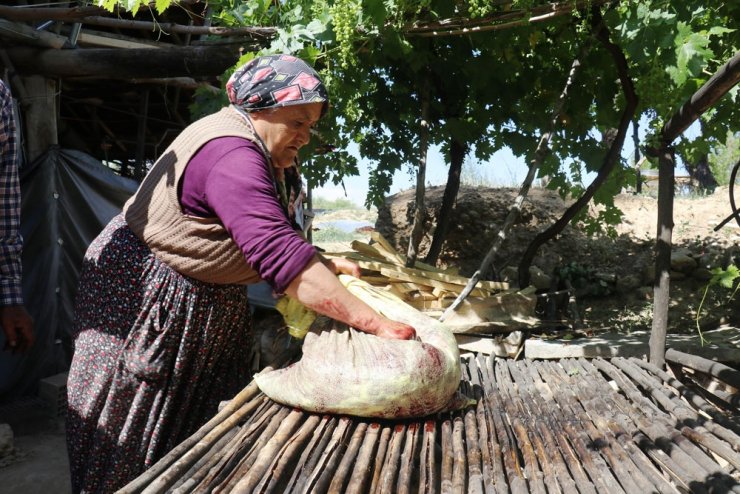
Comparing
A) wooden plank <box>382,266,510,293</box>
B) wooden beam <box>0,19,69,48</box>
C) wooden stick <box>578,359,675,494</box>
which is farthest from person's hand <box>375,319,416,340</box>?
wooden beam <box>0,19,69,48</box>

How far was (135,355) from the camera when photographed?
2.06 m

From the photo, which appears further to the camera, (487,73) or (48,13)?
(487,73)

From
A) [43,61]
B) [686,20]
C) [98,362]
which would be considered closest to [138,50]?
[43,61]

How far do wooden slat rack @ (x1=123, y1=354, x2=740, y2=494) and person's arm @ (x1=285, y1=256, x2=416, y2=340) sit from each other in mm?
279

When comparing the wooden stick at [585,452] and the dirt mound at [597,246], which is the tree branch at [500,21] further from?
the dirt mound at [597,246]

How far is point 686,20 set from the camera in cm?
233

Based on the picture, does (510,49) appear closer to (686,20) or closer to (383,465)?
(686,20)

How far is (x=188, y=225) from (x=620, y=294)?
15.1 ft

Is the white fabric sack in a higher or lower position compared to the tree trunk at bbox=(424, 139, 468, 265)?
lower

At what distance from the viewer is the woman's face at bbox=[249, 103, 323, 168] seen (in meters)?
1.92

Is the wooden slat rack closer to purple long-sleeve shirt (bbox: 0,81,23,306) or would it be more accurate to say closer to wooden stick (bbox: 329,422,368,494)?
wooden stick (bbox: 329,422,368,494)

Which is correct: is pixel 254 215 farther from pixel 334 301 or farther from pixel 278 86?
pixel 278 86

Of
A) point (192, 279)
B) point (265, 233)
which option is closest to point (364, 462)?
point (265, 233)

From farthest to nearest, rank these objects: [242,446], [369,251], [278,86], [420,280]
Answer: [369,251]
[420,280]
[278,86]
[242,446]
